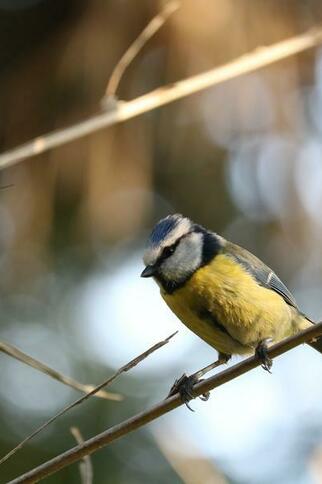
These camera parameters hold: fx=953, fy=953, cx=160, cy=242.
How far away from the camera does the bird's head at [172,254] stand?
178cm

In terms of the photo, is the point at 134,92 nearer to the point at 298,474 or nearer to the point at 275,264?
the point at 275,264

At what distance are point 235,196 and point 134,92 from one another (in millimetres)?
791

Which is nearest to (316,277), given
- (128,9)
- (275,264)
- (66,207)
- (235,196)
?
(275,264)

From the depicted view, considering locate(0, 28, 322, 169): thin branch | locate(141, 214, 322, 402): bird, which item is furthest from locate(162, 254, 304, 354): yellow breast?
locate(0, 28, 322, 169): thin branch

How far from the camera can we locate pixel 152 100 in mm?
1589

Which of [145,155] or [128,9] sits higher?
[128,9]

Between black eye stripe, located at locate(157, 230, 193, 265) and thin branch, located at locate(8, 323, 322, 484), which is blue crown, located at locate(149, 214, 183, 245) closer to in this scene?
black eye stripe, located at locate(157, 230, 193, 265)

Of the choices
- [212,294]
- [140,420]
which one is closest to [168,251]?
[212,294]

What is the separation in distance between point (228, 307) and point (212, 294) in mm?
38

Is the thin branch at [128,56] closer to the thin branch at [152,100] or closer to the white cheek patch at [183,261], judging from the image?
the thin branch at [152,100]

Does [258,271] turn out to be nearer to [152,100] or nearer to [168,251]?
[168,251]

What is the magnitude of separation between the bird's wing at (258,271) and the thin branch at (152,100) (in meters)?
0.40

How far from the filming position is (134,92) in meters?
2.82

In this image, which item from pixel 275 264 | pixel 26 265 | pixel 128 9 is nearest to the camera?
pixel 128 9
